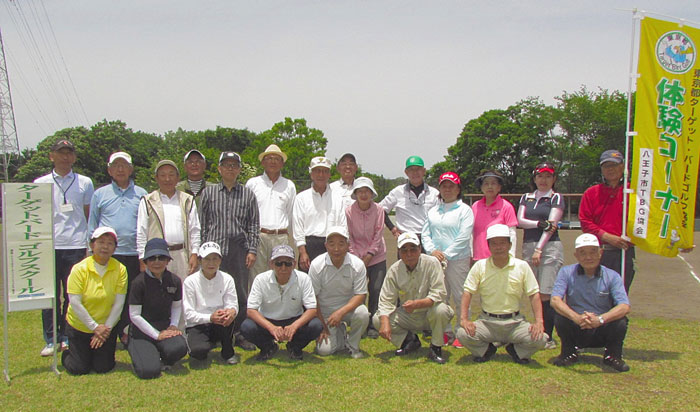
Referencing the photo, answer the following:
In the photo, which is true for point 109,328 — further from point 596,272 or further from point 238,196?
point 596,272

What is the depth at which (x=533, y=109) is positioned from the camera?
47875 millimetres

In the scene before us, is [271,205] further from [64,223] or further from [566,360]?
[566,360]

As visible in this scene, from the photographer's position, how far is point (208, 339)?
5.45 meters

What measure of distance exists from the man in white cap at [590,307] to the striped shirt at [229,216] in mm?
3532

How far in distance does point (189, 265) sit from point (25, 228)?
1.70m

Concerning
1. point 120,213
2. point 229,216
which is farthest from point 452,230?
point 120,213

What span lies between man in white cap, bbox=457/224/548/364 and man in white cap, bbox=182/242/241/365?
2.46m

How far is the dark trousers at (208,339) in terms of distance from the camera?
5.25 m

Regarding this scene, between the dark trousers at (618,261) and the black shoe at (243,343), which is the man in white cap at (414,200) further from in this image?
the black shoe at (243,343)

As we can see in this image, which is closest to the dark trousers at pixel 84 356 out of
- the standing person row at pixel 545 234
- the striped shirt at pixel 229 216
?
the striped shirt at pixel 229 216

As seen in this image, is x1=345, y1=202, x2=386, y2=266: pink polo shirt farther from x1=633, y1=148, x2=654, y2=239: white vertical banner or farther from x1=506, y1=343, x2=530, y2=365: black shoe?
x1=633, y1=148, x2=654, y2=239: white vertical banner

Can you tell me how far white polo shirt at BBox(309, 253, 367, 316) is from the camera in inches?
225

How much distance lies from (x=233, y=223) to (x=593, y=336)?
4.15m

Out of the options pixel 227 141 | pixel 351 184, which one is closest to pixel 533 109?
pixel 227 141
